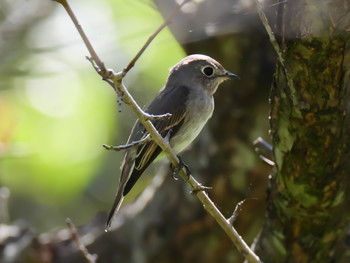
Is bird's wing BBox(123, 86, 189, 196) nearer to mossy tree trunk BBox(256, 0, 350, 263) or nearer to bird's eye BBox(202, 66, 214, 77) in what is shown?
bird's eye BBox(202, 66, 214, 77)

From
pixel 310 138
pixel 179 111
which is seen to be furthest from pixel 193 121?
pixel 310 138

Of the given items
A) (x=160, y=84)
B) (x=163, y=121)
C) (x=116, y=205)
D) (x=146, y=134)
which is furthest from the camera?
(x=160, y=84)

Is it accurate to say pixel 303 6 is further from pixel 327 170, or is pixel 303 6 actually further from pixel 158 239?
pixel 158 239

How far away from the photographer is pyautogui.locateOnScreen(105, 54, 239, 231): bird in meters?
4.49

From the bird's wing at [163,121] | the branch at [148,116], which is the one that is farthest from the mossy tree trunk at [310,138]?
the bird's wing at [163,121]

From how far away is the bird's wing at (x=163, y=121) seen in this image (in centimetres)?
447

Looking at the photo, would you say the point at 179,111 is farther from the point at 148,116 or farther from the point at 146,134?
the point at 148,116

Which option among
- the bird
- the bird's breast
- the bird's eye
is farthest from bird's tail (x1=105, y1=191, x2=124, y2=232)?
the bird's eye

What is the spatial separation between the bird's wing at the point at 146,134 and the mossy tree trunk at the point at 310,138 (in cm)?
86

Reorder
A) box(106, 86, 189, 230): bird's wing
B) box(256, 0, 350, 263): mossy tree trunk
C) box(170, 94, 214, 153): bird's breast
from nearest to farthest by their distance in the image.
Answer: box(256, 0, 350, 263): mossy tree trunk < box(106, 86, 189, 230): bird's wing < box(170, 94, 214, 153): bird's breast

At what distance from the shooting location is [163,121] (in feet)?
15.8

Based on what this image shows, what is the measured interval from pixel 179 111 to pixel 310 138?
4.82ft

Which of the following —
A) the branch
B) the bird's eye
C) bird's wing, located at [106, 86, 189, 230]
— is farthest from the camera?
the bird's eye

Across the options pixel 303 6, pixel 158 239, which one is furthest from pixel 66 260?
pixel 303 6
